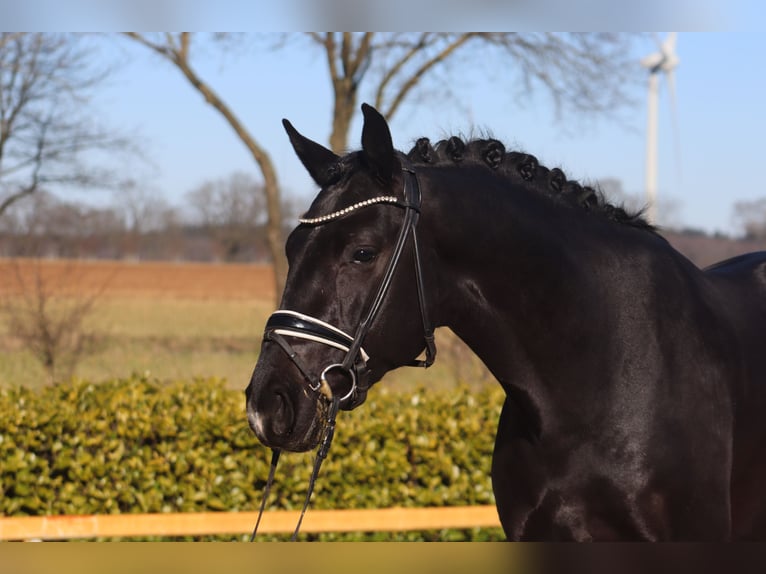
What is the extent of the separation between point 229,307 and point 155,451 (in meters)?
14.8

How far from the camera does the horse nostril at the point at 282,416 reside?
7.73ft

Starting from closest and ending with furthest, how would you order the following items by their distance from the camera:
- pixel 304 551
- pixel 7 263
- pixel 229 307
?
pixel 304 551, pixel 7 263, pixel 229 307

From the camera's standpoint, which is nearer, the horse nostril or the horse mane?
the horse nostril

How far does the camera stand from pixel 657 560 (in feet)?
4.89

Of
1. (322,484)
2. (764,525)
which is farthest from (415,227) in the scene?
(322,484)

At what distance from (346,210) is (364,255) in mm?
134

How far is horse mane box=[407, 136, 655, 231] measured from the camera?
286 cm

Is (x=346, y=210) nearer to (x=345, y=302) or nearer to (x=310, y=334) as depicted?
(x=345, y=302)

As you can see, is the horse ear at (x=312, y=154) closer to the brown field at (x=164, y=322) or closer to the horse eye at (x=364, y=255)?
the horse eye at (x=364, y=255)

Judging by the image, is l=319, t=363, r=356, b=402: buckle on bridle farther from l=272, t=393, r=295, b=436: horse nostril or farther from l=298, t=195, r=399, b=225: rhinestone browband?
l=298, t=195, r=399, b=225: rhinestone browband

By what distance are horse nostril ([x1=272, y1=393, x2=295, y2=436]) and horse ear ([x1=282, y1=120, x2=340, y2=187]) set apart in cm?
76

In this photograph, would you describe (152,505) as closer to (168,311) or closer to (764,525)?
(764,525)

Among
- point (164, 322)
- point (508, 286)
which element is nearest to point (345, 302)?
point (508, 286)

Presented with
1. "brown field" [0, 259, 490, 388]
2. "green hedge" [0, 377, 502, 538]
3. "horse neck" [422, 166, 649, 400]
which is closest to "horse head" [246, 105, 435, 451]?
"horse neck" [422, 166, 649, 400]
